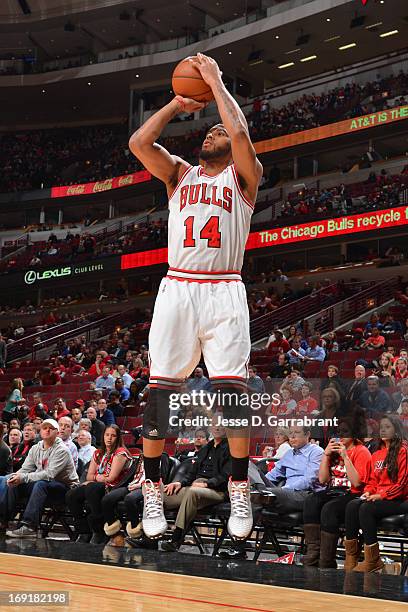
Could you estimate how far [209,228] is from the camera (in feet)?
13.5

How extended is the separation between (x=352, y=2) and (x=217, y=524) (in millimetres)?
23485

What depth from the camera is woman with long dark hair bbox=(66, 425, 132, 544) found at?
7.38m

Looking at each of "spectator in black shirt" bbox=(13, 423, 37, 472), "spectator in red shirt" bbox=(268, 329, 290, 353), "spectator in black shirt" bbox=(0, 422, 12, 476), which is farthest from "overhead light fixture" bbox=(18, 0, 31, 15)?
"spectator in black shirt" bbox=(0, 422, 12, 476)

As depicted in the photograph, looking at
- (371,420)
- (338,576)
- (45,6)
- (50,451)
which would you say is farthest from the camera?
(45,6)

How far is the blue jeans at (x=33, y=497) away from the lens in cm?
759

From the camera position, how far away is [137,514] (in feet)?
23.4

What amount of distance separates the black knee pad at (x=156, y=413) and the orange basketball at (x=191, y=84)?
1434 mm

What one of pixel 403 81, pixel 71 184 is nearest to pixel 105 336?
pixel 71 184

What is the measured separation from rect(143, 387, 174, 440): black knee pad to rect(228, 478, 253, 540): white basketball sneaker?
46cm

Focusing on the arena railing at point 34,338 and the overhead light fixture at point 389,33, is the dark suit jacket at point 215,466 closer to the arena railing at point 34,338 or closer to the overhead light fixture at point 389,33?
the arena railing at point 34,338

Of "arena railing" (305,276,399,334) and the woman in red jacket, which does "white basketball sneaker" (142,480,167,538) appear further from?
"arena railing" (305,276,399,334)

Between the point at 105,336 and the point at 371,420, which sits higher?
the point at 105,336

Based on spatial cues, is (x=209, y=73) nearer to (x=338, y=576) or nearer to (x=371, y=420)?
(x=338, y=576)

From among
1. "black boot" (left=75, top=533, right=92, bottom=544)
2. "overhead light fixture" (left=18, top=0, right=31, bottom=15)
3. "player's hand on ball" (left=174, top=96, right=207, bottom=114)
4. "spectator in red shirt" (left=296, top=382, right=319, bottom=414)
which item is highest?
"overhead light fixture" (left=18, top=0, right=31, bottom=15)
